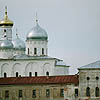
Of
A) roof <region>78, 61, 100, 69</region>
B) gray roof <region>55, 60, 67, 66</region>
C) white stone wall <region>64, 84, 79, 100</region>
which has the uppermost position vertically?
gray roof <region>55, 60, 67, 66</region>

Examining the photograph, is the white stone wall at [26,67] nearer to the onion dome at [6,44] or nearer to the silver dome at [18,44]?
the onion dome at [6,44]

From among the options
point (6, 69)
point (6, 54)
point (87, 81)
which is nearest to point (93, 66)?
point (87, 81)

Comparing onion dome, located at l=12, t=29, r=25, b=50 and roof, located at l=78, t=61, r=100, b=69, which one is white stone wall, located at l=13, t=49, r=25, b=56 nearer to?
onion dome, located at l=12, t=29, r=25, b=50

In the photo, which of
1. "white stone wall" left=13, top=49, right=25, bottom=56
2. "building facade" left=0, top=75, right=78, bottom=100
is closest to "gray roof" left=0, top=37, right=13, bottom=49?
"white stone wall" left=13, top=49, right=25, bottom=56

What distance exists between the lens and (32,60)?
9194cm

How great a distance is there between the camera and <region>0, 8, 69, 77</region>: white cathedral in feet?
301

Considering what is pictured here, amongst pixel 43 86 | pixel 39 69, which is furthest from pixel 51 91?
pixel 39 69

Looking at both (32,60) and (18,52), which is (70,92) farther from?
(18,52)

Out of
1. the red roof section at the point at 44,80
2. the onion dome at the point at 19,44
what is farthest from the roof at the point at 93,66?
the onion dome at the point at 19,44

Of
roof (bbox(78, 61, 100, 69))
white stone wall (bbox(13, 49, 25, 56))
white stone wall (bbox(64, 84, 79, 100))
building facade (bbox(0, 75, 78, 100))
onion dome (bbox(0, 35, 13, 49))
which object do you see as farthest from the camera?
white stone wall (bbox(13, 49, 25, 56))

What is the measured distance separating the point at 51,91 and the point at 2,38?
17207 mm

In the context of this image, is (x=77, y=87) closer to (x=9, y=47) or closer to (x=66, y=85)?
(x=66, y=85)

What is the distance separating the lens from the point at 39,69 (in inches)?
3612

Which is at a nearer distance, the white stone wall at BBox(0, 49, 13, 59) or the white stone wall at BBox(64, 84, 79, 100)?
the white stone wall at BBox(64, 84, 79, 100)
